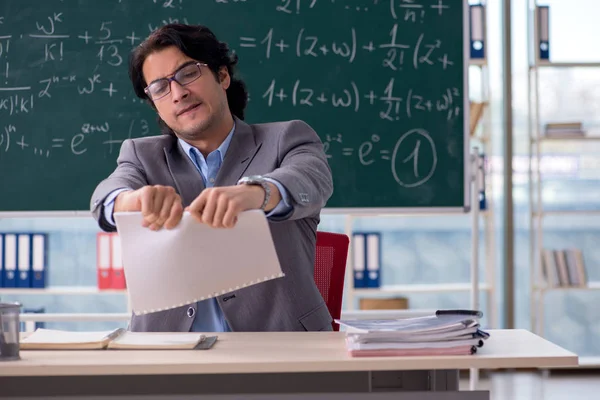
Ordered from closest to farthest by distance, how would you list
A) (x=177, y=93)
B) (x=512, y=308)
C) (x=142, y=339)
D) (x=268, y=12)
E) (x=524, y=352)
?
(x=524, y=352) < (x=142, y=339) < (x=177, y=93) < (x=268, y=12) < (x=512, y=308)

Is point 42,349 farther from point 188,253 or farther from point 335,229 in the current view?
point 335,229

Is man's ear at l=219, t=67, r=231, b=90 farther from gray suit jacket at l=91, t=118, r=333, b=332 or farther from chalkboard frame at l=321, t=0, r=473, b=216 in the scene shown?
chalkboard frame at l=321, t=0, r=473, b=216

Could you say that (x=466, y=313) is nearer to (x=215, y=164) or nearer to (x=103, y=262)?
(x=215, y=164)

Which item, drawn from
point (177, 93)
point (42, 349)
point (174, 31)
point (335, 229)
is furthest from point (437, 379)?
point (335, 229)

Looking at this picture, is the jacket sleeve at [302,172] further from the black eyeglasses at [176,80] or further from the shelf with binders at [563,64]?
the shelf with binders at [563,64]

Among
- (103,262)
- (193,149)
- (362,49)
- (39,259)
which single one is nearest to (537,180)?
(362,49)

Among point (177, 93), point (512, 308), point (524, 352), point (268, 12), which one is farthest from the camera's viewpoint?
A: point (512, 308)

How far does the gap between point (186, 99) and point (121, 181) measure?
288 millimetres

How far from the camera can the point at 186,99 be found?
77.9 inches

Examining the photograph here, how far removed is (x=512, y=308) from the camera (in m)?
4.71

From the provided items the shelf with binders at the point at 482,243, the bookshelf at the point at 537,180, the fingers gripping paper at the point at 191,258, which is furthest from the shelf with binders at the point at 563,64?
the fingers gripping paper at the point at 191,258

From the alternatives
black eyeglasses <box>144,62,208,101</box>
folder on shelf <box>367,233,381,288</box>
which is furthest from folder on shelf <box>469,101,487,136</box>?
black eyeglasses <box>144,62,208,101</box>

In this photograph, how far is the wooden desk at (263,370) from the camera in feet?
4.37

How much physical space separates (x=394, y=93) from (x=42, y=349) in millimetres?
2204
